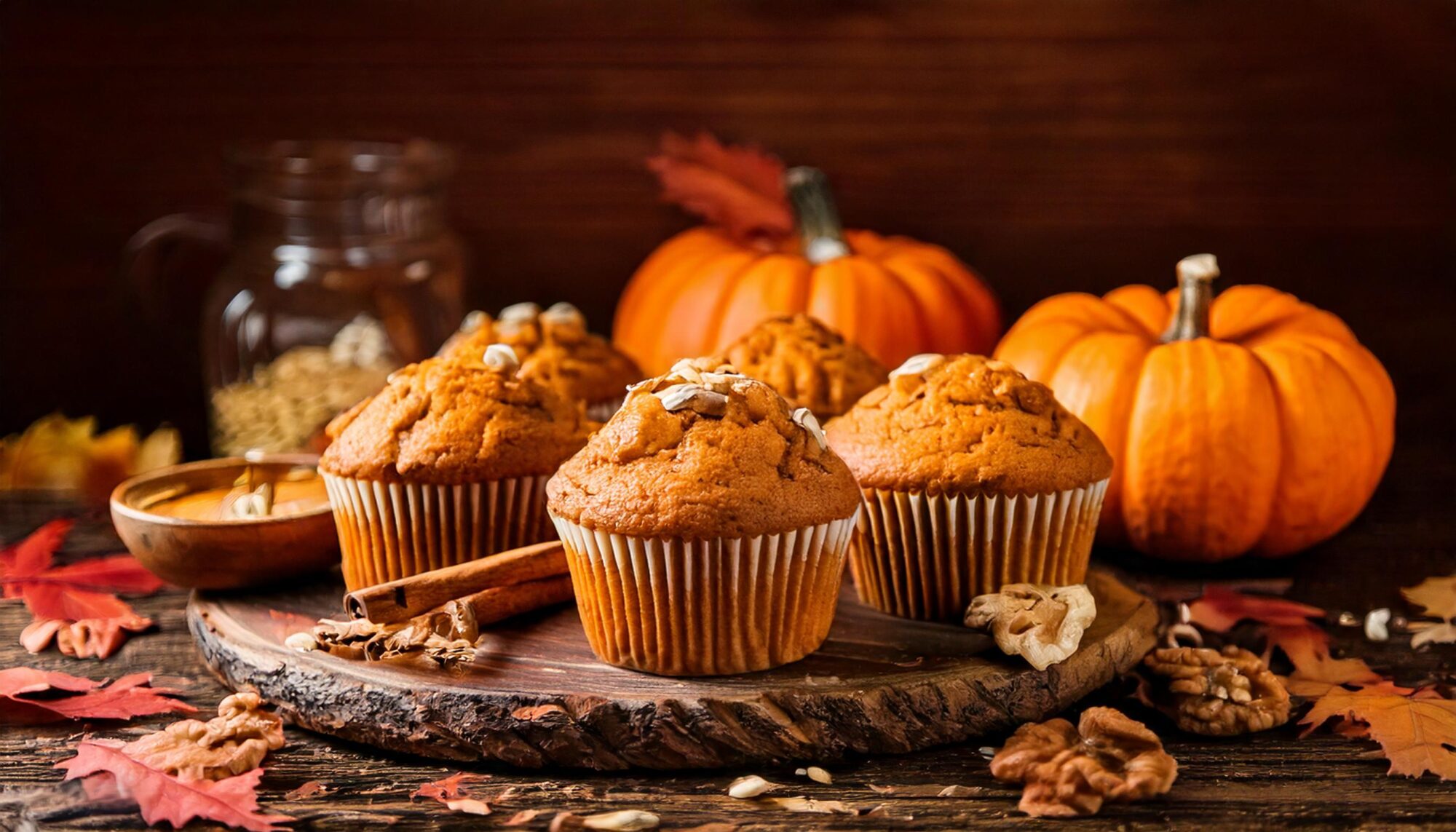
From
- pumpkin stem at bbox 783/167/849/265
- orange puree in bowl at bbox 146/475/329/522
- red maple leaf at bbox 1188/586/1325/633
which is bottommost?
red maple leaf at bbox 1188/586/1325/633

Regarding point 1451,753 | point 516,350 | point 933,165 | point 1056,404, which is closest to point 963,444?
point 1056,404

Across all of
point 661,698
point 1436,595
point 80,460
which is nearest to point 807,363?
point 661,698

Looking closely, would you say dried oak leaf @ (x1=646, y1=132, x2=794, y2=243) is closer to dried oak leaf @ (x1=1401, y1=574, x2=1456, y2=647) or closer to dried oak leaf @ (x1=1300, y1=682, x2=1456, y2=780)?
dried oak leaf @ (x1=1401, y1=574, x2=1456, y2=647)

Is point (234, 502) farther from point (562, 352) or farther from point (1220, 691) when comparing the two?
point (1220, 691)

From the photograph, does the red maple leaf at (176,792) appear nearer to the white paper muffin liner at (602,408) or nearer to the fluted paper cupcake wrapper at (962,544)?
the fluted paper cupcake wrapper at (962,544)

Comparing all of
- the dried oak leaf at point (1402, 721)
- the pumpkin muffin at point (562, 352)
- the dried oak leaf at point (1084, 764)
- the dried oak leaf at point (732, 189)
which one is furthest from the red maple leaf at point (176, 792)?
the dried oak leaf at point (732, 189)

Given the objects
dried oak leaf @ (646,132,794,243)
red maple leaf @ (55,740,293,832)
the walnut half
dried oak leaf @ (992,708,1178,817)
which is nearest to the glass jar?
dried oak leaf @ (646,132,794,243)
